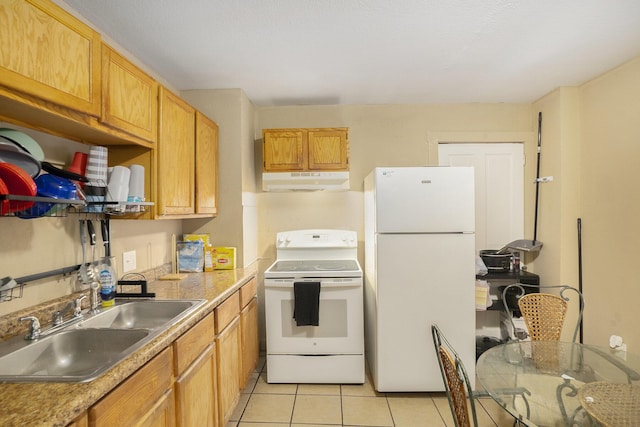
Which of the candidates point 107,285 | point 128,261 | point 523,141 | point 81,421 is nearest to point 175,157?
point 128,261

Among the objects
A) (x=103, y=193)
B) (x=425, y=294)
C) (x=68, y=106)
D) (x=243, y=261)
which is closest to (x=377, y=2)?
(x=68, y=106)

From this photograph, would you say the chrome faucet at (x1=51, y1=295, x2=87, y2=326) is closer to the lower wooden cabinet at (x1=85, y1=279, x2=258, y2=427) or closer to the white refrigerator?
the lower wooden cabinet at (x1=85, y1=279, x2=258, y2=427)

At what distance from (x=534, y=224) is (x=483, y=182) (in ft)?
1.99

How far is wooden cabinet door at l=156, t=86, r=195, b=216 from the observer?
6.15 feet

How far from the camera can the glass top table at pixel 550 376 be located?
1206 millimetres

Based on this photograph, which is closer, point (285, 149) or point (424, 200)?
point (424, 200)

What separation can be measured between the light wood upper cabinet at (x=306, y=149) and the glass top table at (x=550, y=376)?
1.83 metres

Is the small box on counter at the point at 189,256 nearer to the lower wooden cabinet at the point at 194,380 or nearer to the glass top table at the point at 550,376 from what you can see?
the lower wooden cabinet at the point at 194,380

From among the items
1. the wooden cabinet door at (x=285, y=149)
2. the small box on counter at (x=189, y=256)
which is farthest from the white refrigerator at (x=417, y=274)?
the small box on counter at (x=189, y=256)

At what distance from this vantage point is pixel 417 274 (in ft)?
7.76

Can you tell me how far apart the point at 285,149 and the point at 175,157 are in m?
1.04

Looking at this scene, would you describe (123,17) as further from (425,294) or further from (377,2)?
(425,294)

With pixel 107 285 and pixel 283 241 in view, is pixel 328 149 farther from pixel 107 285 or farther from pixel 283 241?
pixel 107 285

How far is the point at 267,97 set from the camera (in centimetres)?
295
